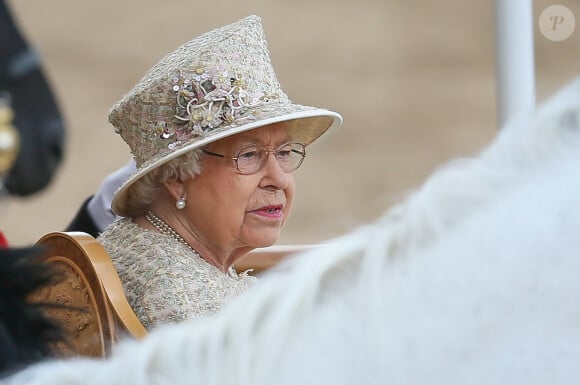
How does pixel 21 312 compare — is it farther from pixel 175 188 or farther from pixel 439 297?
pixel 175 188

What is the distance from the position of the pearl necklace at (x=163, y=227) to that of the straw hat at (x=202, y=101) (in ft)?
0.21

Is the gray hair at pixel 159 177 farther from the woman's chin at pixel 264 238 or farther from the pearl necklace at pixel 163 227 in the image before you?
the woman's chin at pixel 264 238

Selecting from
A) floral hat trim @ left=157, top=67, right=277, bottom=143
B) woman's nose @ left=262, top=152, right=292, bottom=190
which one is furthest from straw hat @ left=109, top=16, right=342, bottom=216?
woman's nose @ left=262, top=152, right=292, bottom=190

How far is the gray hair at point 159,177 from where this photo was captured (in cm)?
199

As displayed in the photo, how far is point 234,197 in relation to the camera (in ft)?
6.67

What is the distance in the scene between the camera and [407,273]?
838 millimetres

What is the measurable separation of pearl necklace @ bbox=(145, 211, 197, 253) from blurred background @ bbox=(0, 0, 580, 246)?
264 centimetres

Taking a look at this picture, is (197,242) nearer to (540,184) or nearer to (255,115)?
(255,115)

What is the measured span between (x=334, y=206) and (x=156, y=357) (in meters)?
4.42

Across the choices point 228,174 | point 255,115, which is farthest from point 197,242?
point 255,115

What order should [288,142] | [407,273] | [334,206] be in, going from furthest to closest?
[334,206] < [288,142] < [407,273]

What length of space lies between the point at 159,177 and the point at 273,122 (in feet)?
0.77

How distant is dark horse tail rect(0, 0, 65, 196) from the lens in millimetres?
783

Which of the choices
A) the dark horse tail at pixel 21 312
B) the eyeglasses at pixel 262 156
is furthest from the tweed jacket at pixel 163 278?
the dark horse tail at pixel 21 312
